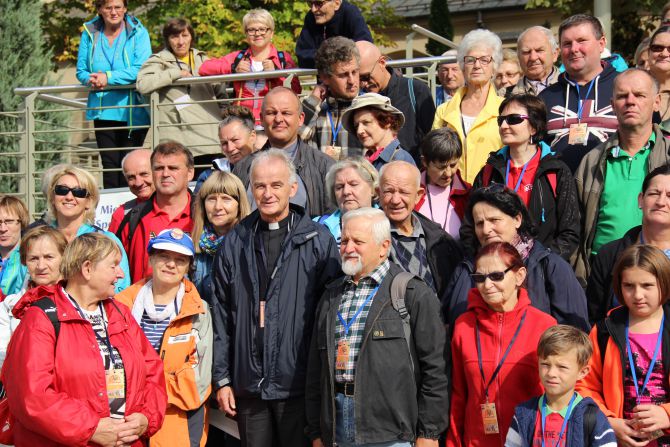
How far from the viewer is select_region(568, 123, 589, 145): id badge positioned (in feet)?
21.8

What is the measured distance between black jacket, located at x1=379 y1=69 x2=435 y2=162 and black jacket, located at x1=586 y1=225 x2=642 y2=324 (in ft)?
7.76

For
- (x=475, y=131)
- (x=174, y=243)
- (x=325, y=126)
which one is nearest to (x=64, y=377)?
(x=174, y=243)

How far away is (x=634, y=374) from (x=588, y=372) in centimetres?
23

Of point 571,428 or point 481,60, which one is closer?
point 571,428

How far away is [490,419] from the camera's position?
500 centimetres

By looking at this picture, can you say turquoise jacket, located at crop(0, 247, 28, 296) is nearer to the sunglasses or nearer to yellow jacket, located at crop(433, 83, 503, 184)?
yellow jacket, located at crop(433, 83, 503, 184)

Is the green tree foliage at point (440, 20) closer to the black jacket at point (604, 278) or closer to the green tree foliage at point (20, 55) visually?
the green tree foliage at point (20, 55)

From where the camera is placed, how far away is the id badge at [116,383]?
514cm

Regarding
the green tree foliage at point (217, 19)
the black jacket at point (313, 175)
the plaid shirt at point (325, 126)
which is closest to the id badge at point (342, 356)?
the black jacket at point (313, 175)

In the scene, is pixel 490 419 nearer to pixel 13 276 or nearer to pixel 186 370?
pixel 186 370

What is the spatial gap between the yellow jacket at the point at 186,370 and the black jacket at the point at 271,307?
0.08 m

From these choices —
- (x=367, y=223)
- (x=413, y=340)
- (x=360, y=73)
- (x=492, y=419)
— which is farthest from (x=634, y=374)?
(x=360, y=73)

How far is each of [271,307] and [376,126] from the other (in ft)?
5.98

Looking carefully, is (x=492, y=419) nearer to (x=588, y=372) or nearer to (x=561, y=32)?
(x=588, y=372)
